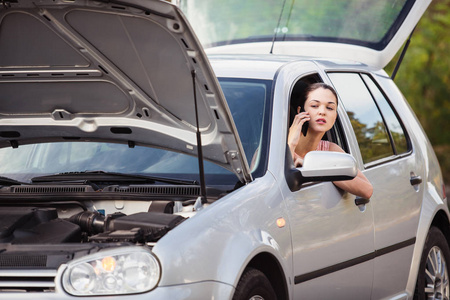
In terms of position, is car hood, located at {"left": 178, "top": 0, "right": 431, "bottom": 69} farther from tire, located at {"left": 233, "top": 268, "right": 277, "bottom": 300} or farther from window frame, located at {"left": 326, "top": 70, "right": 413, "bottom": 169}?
tire, located at {"left": 233, "top": 268, "right": 277, "bottom": 300}

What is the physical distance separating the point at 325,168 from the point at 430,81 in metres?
13.8

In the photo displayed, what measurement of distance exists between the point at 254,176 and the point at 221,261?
0.86m

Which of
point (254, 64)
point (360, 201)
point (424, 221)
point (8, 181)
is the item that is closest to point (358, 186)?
point (360, 201)

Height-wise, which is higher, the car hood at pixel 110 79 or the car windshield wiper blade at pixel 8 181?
the car hood at pixel 110 79

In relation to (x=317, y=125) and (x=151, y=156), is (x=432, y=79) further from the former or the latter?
(x=151, y=156)

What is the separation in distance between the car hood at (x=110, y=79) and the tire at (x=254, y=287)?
0.57 metres

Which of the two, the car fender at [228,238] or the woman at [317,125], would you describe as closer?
the car fender at [228,238]

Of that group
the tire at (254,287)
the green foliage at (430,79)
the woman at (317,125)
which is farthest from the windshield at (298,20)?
the green foliage at (430,79)

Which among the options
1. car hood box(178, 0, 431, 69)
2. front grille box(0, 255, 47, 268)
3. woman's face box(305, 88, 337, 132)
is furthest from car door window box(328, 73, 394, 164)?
front grille box(0, 255, 47, 268)

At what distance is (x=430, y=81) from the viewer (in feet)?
61.2

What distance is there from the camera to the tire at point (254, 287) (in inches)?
184

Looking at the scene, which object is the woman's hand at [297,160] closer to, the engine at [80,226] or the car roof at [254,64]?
the car roof at [254,64]

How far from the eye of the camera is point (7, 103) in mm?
5895

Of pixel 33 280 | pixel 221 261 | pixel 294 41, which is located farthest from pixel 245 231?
pixel 294 41
